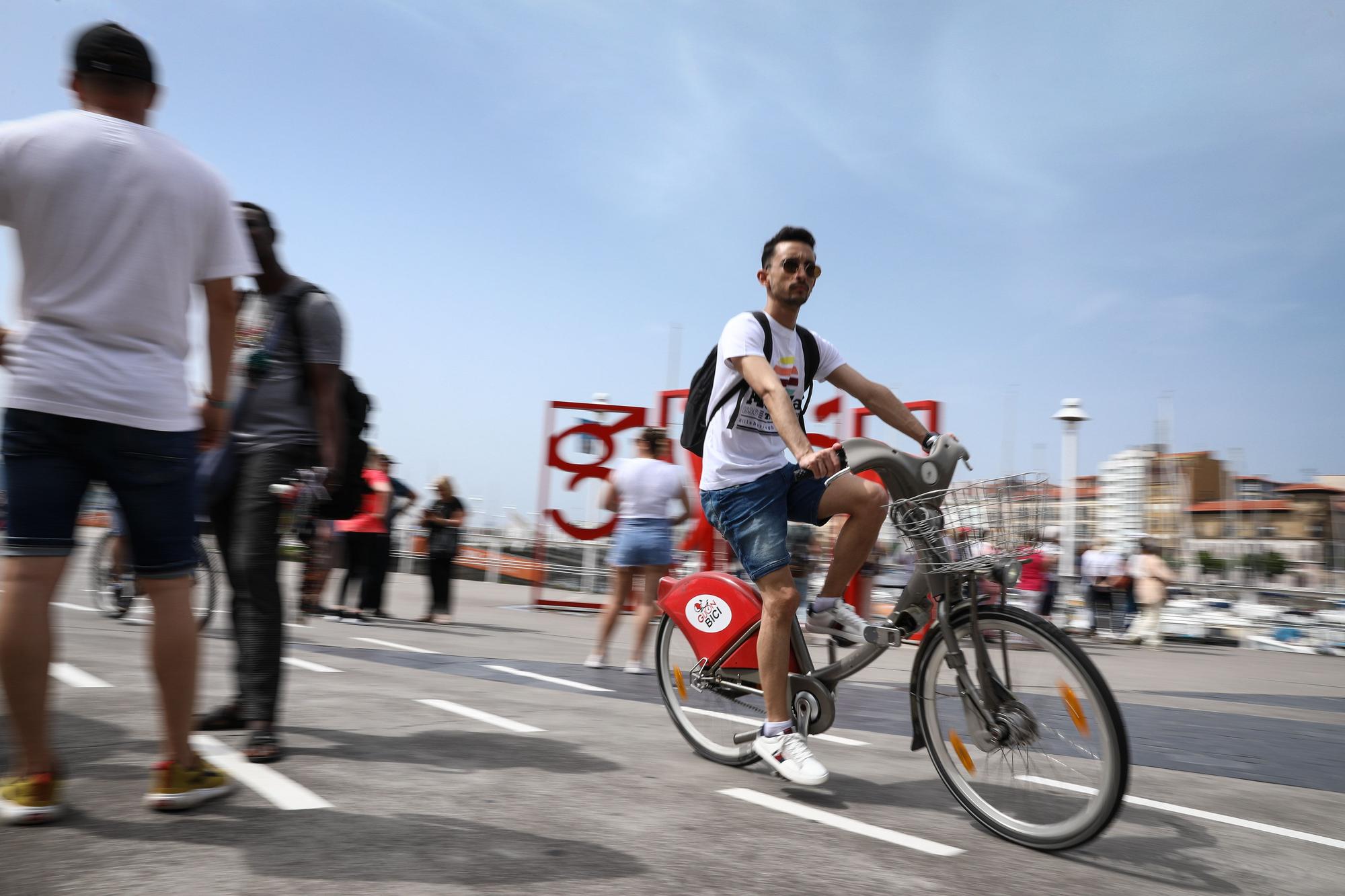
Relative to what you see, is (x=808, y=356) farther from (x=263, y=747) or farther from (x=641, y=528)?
(x=641, y=528)

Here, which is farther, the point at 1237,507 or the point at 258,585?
the point at 1237,507

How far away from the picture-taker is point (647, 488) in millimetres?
7887

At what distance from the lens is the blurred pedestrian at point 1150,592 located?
14391 millimetres

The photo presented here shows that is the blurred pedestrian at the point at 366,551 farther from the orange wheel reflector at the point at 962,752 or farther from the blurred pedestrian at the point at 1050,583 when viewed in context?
the blurred pedestrian at the point at 1050,583

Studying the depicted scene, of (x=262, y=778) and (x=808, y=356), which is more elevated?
(x=808, y=356)

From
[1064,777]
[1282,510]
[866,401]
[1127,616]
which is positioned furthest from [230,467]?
[1282,510]

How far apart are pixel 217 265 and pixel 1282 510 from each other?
12027 cm

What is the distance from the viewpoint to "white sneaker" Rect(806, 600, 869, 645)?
355 centimetres

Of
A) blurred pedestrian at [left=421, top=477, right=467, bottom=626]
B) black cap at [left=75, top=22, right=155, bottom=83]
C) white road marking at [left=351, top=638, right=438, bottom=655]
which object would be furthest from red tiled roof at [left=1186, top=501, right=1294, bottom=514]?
black cap at [left=75, top=22, right=155, bottom=83]

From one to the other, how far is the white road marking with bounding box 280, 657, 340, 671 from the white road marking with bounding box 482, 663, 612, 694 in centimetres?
112

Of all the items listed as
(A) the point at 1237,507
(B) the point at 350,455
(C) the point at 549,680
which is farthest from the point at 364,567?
(A) the point at 1237,507

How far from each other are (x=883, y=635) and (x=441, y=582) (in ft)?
28.2

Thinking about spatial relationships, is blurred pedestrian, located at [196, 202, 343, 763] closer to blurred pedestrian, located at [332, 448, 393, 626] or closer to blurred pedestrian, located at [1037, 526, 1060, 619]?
blurred pedestrian, located at [332, 448, 393, 626]

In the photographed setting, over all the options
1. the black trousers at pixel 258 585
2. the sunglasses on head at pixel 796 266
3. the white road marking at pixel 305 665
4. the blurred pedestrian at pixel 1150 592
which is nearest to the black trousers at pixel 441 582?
the white road marking at pixel 305 665
